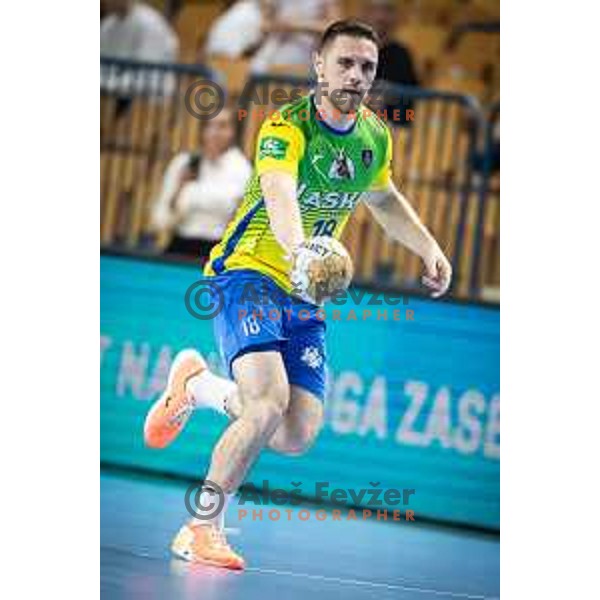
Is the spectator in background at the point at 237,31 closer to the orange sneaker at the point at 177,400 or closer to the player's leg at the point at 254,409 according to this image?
the orange sneaker at the point at 177,400

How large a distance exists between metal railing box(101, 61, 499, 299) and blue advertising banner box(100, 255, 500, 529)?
28 cm

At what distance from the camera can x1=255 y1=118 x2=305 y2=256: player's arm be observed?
22.4ft

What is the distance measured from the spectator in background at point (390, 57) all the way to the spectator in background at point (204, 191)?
0.73m

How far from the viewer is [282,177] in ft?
22.6

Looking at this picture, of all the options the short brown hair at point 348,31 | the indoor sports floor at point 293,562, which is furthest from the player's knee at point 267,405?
the short brown hair at point 348,31

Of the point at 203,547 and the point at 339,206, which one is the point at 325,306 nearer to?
the point at 339,206

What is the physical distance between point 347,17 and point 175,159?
1446 mm

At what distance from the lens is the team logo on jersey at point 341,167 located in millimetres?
6977

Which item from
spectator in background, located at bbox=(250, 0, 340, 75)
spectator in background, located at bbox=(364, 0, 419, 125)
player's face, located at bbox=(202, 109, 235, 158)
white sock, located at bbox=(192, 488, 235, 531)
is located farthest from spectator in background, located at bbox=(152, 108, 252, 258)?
white sock, located at bbox=(192, 488, 235, 531)

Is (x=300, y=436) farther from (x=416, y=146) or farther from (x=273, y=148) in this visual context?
(x=416, y=146)

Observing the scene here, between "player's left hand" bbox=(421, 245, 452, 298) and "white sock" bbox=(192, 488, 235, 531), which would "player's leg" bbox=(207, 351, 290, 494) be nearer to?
"white sock" bbox=(192, 488, 235, 531)

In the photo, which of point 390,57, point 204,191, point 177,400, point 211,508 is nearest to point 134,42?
point 204,191
